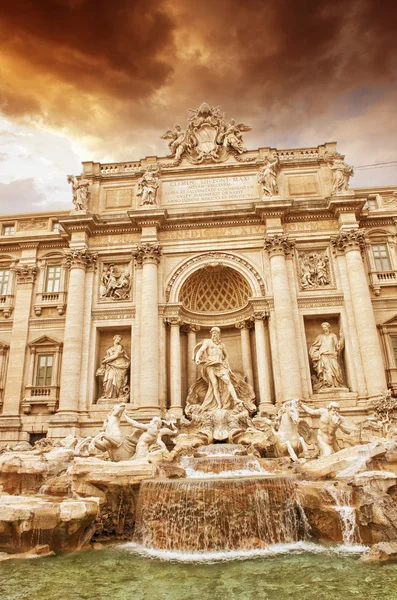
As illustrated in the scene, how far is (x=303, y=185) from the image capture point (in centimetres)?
2159

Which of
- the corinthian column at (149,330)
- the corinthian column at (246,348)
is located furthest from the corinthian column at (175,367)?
the corinthian column at (246,348)

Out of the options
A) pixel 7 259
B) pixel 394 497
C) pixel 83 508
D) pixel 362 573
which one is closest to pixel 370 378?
pixel 394 497

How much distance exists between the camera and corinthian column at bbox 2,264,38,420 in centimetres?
1969

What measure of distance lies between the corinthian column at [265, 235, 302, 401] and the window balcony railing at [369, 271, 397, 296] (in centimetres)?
410

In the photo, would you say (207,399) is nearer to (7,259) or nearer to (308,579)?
(308,579)

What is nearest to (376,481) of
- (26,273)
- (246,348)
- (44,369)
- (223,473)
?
(223,473)

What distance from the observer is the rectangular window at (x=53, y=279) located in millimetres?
21875

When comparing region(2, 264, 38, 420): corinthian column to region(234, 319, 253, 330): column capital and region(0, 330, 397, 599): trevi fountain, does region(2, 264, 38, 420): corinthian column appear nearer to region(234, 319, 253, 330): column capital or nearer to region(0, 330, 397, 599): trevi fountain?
region(0, 330, 397, 599): trevi fountain

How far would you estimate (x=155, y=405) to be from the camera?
17.8m

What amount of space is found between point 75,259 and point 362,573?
16768mm

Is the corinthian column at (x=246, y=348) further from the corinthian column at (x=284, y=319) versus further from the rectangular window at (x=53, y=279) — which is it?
the rectangular window at (x=53, y=279)

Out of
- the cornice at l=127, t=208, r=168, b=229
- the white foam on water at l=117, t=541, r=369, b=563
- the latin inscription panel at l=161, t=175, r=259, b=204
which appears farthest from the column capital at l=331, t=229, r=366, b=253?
the white foam on water at l=117, t=541, r=369, b=563

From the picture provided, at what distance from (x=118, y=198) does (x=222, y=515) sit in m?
16.5

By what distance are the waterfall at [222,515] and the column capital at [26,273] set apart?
14739mm
